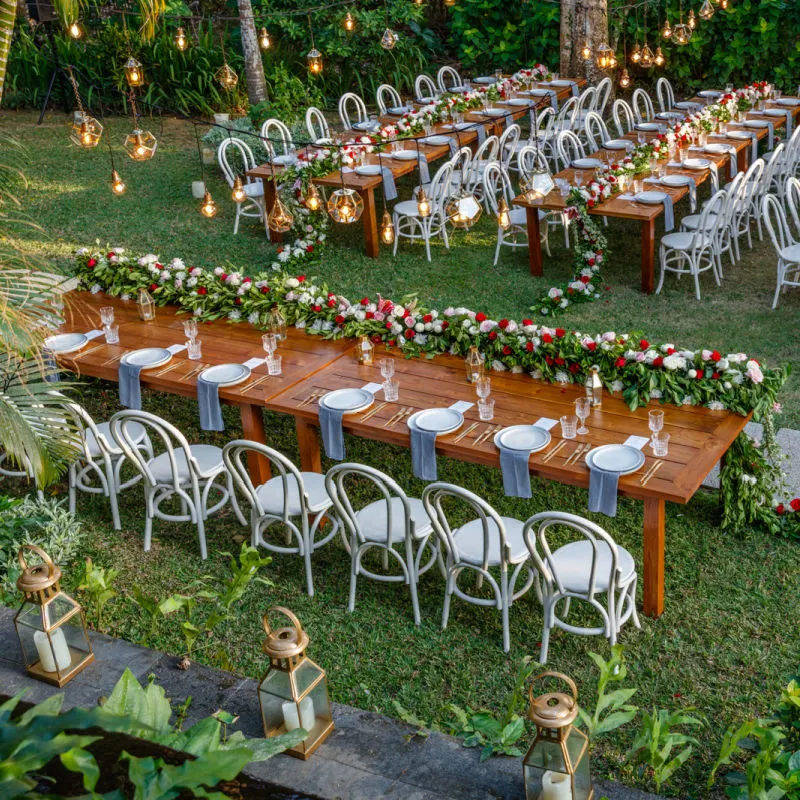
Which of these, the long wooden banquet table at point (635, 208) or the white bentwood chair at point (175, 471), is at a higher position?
the long wooden banquet table at point (635, 208)

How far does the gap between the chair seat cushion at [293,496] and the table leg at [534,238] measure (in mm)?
4230

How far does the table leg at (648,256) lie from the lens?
8633 millimetres

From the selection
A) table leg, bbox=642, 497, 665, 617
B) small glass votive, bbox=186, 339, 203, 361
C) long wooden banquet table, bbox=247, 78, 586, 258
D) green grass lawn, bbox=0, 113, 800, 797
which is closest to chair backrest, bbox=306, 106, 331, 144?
long wooden banquet table, bbox=247, 78, 586, 258

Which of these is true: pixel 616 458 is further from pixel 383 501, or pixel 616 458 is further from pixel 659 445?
pixel 383 501

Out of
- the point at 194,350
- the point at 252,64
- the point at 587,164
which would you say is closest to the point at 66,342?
the point at 194,350

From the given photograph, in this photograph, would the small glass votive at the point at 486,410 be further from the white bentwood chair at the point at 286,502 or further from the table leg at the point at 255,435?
the table leg at the point at 255,435

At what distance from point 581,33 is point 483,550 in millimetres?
9381

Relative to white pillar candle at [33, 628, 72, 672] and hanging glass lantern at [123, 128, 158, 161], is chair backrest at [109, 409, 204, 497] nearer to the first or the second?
white pillar candle at [33, 628, 72, 672]

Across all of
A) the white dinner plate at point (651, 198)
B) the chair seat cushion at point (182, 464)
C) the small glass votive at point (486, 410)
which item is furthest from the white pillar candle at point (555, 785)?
the white dinner plate at point (651, 198)

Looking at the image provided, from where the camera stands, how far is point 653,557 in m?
5.00

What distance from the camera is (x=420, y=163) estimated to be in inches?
395

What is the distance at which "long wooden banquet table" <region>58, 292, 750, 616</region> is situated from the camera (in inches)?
197

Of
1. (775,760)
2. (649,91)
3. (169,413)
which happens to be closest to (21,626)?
(775,760)

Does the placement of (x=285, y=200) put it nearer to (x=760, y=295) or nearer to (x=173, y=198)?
(x=173, y=198)
